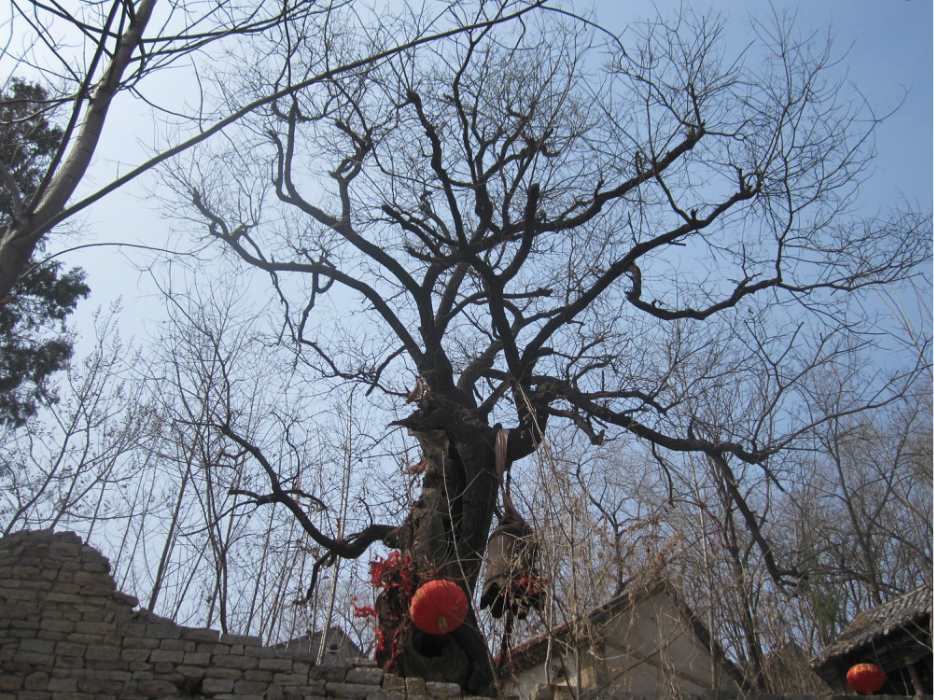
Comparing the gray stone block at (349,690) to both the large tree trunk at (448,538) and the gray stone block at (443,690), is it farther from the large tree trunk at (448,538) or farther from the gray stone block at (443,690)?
the gray stone block at (443,690)

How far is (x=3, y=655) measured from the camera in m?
5.08

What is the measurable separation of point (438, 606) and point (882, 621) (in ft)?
18.1

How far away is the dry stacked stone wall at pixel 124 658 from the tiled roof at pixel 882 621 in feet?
15.9

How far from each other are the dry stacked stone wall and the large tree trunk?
12.0 inches

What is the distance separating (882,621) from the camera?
7.18 meters

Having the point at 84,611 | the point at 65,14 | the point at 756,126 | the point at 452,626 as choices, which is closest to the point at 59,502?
the point at 84,611

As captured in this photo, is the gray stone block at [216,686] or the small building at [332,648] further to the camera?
the small building at [332,648]

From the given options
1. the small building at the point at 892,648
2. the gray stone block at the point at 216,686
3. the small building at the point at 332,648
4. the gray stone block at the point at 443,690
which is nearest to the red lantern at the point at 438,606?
the gray stone block at the point at 443,690

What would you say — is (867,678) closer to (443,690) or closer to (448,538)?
(448,538)

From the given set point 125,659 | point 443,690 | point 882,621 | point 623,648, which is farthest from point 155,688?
point 882,621

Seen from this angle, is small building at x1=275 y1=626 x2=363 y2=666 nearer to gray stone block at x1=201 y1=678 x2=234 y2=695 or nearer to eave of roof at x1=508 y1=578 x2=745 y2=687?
gray stone block at x1=201 y1=678 x2=234 y2=695

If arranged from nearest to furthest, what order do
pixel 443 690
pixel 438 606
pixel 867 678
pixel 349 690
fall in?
pixel 438 606
pixel 443 690
pixel 349 690
pixel 867 678

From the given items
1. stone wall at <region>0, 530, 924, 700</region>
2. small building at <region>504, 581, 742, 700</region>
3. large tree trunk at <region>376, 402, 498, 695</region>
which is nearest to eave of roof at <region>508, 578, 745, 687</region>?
small building at <region>504, 581, 742, 700</region>

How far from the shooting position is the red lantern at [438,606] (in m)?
4.75
